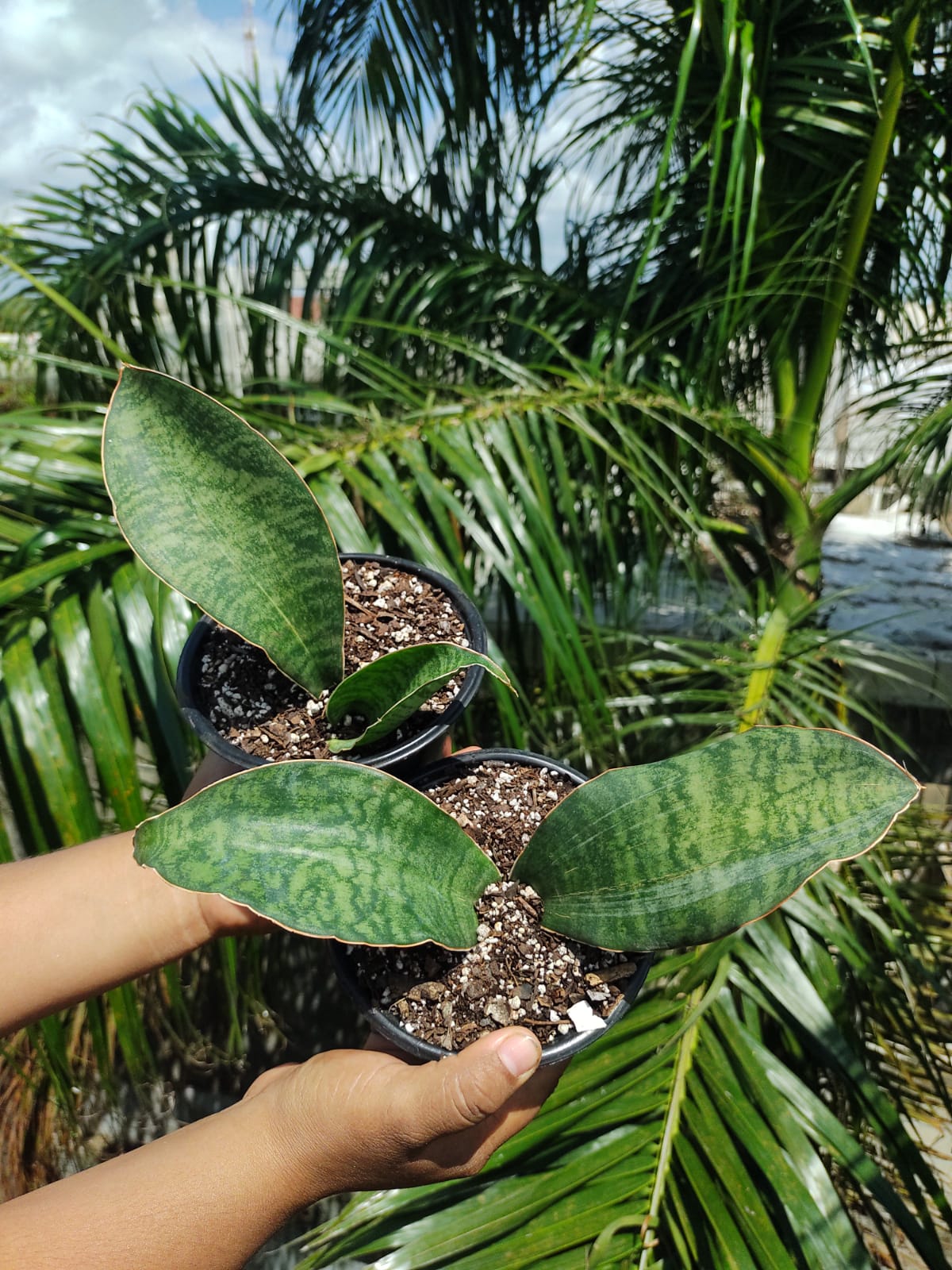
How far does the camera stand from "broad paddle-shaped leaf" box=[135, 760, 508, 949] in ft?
1.00

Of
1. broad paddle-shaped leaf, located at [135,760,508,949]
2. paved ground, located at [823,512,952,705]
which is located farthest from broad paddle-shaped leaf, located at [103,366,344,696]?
paved ground, located at [823,512,952,705]

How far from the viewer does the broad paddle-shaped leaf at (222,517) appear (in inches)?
15.2

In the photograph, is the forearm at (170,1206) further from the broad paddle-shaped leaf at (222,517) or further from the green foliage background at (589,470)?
the broad paddle-shaped leaf at (222,517)

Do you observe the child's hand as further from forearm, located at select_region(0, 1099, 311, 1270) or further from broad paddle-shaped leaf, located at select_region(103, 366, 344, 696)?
broad paddle-shaped leaf, located at select_region(103, 366, 344, 696)

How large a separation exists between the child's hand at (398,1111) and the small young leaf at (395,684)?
0.51ft

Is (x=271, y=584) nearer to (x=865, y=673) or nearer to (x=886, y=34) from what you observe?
(x=886, y=34)

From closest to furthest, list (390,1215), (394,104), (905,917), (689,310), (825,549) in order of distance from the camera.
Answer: (390,1215), (905,917), (689,310), (394,104), (825,549)

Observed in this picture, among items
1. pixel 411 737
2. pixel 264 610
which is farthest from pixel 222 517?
pixel 411 737

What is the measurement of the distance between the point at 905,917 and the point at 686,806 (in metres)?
0.45

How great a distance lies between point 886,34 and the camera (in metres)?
0.89

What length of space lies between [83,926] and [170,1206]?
18cm

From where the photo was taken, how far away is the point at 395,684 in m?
0.42

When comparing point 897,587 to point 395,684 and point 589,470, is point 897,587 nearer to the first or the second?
point 589,470

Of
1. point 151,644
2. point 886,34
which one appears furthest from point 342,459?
point 886,34
